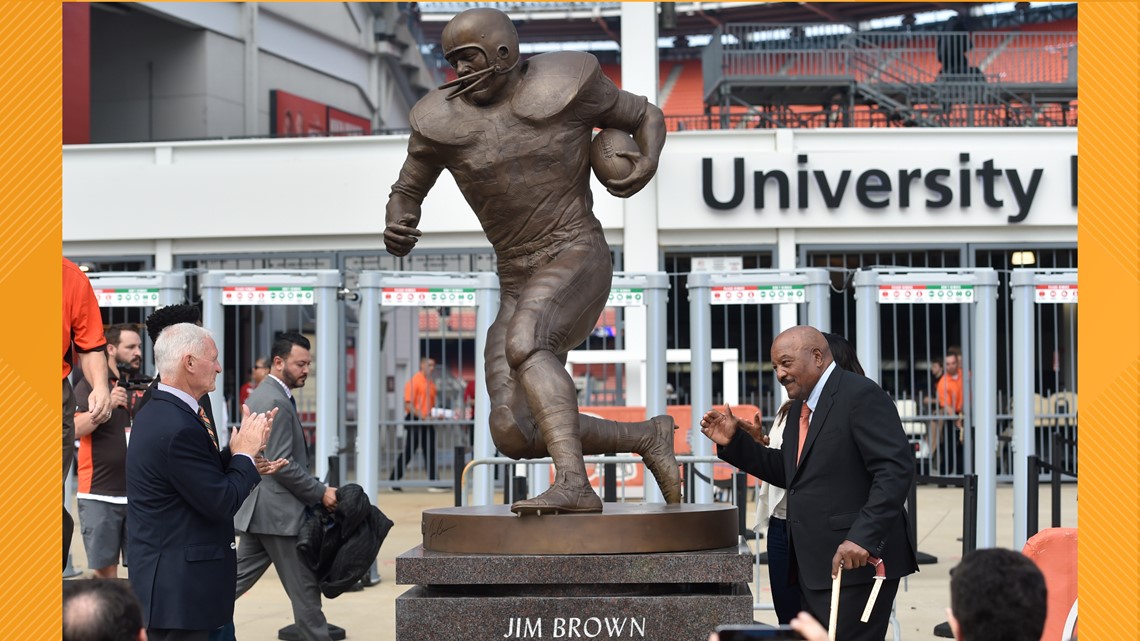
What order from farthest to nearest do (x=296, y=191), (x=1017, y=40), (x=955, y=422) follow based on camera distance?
(x=1017, y=40) < (x=296, y=191) < (x=955, y=422)

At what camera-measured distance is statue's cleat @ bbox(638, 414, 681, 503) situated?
5617 millimetres

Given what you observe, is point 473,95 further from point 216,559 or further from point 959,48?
point 959,48

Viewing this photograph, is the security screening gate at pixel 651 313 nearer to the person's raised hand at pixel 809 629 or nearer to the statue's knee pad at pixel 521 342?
the statue's knee pad at pixel 521 342

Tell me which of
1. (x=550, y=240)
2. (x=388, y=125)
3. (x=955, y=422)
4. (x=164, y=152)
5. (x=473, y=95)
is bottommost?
(x=955, y=422)

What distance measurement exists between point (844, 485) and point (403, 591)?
15.6 ft

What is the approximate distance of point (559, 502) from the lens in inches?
202

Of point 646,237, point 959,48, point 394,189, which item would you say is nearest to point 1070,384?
point 646,237

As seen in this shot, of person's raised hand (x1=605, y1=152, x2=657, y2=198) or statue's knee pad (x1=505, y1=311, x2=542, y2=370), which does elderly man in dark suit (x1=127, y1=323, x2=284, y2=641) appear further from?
person's raised hand (x1=605, y1=152, x2=657, y2=198)

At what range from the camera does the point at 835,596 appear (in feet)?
15.2

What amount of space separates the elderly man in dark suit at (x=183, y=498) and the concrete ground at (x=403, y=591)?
339cm

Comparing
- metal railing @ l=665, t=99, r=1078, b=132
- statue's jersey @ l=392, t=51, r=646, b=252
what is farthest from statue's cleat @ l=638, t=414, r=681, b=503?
metal railing @ l=665, t=99, r=1078, b=132

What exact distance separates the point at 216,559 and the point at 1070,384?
540 inches

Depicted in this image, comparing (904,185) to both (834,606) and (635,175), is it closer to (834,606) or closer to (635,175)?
(635,175)

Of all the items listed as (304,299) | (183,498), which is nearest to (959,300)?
(304,299)
